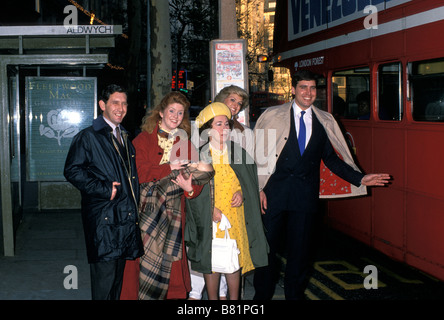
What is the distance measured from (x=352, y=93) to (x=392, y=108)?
3.50 ft

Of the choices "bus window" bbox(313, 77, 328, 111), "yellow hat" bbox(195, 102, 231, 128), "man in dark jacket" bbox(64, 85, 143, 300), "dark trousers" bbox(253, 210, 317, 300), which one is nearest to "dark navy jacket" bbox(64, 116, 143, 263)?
"man in dark jacket" bbox(64, 85, 143, 300)

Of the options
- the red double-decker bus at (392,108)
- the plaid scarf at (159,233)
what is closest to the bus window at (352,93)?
the red double-decker bus at (392,108)

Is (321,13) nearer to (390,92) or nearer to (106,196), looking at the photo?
(390,92)

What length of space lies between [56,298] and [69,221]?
380cm

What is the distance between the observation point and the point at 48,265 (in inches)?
249

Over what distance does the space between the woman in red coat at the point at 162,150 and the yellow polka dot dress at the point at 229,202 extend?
236mm

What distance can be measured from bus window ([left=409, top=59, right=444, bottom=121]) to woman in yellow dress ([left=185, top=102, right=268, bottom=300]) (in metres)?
2.42

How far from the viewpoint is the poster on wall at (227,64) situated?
25.1 ft

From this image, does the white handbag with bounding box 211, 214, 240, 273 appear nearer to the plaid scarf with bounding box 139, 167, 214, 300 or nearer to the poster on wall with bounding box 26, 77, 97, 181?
the plaid scarf with bounding box 139, 167, 214, 300

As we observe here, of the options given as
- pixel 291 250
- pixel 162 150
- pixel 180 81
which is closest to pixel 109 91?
pixel 162 150

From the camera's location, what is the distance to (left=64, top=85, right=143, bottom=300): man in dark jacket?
3969 millimetres

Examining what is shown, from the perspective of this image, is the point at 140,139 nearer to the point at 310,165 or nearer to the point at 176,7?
the point at 310,165

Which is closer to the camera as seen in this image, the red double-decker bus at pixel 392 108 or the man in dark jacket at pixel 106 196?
the man in dark jacket at pixel 106 196

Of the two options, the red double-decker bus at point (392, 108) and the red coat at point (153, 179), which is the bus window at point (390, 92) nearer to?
the red double-decker bus at point (392, 108)
